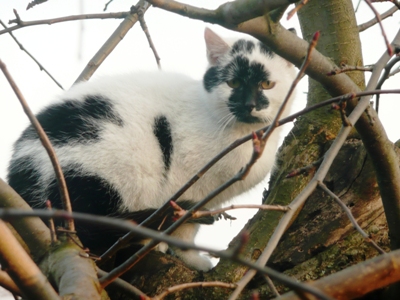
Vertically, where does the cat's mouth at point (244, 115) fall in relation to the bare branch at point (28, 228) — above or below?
above

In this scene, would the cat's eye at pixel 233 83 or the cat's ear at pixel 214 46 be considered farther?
the cat's ear at pixel 214 46

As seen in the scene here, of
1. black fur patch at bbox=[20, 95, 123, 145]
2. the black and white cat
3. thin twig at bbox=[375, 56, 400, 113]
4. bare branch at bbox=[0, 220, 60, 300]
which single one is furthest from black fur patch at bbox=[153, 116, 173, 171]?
bare branch at bbox=[0, 220, 60, 300]

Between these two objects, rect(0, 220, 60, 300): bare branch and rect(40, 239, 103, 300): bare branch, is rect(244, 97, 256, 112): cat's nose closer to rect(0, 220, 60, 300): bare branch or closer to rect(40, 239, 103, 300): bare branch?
rect(40, 239, 103, 300): bare branch

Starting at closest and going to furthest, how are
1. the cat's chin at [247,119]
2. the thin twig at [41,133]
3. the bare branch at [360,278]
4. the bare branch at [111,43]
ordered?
the bare branch at [360,278], the thin twig at [41,133], the cat's chin at [247,119], the bare branch at [111,43]

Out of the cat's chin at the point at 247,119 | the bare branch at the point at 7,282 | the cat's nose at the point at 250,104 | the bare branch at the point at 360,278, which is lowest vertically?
the bare branch at the point at 7,282

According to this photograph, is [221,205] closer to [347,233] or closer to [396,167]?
[347,233]

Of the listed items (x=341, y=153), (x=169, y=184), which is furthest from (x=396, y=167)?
(x=169, y=184)

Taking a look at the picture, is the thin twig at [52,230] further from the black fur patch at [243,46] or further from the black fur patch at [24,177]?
the black fur patch at [243,46]

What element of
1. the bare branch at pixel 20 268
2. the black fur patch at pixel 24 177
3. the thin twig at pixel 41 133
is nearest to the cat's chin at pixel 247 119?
the black fur patch at pixel 24 177

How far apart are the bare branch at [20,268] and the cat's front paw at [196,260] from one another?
1.86 meters

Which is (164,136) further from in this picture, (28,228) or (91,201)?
(28,228)

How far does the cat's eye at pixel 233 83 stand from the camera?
3733 millimetres

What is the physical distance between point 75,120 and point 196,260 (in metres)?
1.14

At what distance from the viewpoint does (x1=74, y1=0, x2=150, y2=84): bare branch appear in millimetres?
3945
